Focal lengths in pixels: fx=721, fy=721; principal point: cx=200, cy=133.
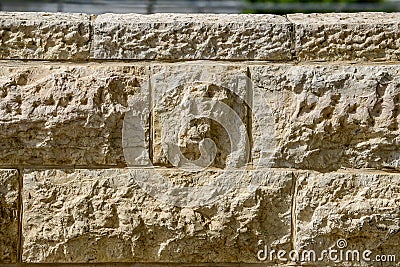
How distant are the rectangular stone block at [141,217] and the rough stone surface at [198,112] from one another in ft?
0.30

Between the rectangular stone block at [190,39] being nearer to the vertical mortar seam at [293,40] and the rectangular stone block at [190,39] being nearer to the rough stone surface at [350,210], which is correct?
the vertical mortar seam at [293,40]

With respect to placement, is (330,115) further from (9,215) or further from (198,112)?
(9,215)

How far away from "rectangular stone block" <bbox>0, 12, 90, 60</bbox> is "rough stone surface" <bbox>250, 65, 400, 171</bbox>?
760 mm

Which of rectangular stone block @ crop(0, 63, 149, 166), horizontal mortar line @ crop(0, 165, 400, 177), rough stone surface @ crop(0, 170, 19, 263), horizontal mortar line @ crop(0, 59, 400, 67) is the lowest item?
rough stone surface @ crop(0, 170, 19, 263)

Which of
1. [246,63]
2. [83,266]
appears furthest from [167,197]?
[246,63]

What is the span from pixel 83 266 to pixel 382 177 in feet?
4.45

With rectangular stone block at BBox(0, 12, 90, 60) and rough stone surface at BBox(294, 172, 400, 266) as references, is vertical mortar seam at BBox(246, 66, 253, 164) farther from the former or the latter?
rectangular stone block at BBox(0, 12, 90, 60)

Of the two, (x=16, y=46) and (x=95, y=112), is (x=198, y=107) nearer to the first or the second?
(x=95, y=112)

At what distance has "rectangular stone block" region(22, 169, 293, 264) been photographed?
312cm

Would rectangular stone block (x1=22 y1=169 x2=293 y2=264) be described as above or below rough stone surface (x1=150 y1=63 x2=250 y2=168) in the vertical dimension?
below

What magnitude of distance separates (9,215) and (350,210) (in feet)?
4.85

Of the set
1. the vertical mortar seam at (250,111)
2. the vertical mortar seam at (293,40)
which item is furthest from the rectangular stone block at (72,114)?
the vertical mortar seam at (293,40)

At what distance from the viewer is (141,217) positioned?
123 inches

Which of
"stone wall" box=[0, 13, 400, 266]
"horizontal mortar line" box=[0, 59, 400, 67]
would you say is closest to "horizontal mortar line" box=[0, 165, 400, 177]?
"stone wall" box=[0, 13, 400, 266]
